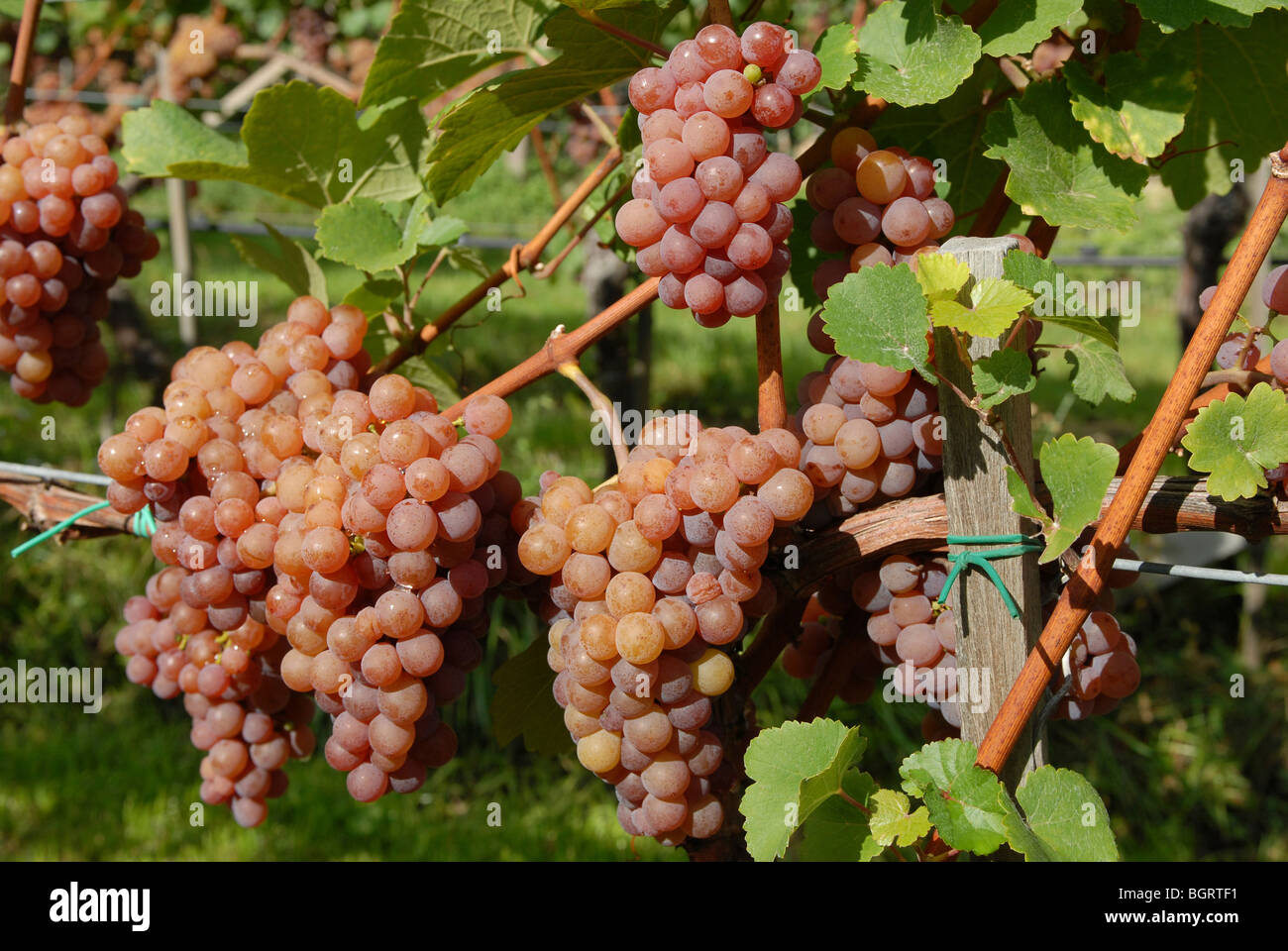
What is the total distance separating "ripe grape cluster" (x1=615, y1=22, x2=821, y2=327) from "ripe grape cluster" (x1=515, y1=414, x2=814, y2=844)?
132 millimetres

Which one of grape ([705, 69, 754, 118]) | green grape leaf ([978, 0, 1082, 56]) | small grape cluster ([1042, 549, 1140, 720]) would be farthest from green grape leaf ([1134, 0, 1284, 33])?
small grape cluster ([1042, 549, 1140, 720])

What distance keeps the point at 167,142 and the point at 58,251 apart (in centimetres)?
22

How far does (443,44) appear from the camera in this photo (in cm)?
114

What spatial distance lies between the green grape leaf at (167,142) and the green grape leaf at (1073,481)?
93cm

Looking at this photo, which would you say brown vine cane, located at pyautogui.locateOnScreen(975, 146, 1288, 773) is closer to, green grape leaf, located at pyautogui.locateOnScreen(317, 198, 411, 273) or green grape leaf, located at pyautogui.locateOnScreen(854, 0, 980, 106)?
green grape leaf, located at pyautogui.locateOnScreen(854, 0, 980, 106)

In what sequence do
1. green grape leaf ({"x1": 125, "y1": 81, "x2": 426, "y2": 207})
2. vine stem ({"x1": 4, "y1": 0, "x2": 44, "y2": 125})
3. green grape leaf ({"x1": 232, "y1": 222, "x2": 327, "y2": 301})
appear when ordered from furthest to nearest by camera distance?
vine stem ({"x1": 4, "y1": 0, "x2": 44, "y2": 125}) → green grape leaf ({"x1": 232, "y1": 222, "x2": 327, "y2": 301}) → green grape leaf ({"x1": 125, "y1": 81, "x2": 426, "y2": 207})

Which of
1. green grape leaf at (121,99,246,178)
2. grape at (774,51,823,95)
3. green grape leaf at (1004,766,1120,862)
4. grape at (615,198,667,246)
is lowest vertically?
green grape leaf at (1004,766,1120,862)

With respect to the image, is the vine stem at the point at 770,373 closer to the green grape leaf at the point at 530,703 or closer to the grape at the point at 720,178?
the grape at the point at 720,178

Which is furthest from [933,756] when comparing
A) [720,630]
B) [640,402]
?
[640,402]

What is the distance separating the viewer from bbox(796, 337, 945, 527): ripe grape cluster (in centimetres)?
89

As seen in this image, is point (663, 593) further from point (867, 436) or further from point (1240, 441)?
point (1240, 441)

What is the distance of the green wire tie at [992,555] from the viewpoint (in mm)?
839
